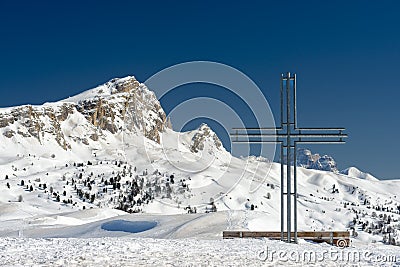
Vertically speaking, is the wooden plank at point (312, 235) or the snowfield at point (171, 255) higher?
the wooden plank at point (312, 235)

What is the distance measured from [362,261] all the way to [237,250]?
4.39m

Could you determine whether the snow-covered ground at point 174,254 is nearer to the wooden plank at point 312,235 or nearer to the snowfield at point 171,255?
the snowfield at point 171,255

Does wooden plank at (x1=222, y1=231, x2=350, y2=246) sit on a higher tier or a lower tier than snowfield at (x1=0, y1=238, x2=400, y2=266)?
higher

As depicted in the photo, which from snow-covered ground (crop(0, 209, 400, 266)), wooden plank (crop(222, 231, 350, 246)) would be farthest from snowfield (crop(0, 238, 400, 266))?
A: wooden plank (crop(222, 231, 350, 246))

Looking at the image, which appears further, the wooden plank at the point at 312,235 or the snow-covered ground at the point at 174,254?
the wooden plank at the point at 312,235

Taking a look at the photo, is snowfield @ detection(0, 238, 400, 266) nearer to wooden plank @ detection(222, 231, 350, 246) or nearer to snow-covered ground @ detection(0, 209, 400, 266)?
snow-covered ground @ detection(0, 209, 400, 266)

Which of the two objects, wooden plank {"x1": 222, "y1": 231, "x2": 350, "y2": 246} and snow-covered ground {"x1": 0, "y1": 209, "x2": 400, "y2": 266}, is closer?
snow-covered ground {"x1": 0, "y1": 209, "x2": 400, "y2": 266}

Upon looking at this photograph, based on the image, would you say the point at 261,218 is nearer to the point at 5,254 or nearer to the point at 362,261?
the point at 362,261

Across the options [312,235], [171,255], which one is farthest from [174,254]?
[312,235]

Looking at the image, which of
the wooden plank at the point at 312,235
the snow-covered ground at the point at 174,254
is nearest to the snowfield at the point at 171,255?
the snow-covered ground at the point at 174,254

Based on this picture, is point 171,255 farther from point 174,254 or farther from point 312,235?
point 312,235

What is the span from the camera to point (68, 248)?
20562mm

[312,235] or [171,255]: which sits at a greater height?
[312,235]

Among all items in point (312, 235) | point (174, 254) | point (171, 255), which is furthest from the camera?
point (312, 235)
